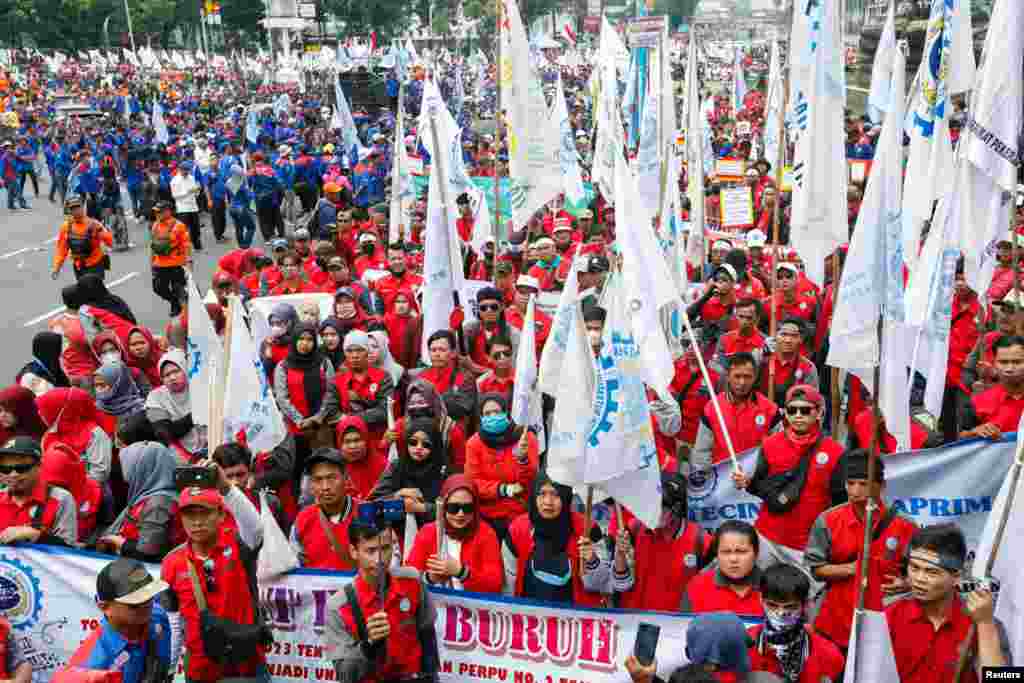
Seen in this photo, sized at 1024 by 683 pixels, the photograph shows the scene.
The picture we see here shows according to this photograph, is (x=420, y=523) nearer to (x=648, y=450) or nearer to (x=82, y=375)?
(x=648, y=450)

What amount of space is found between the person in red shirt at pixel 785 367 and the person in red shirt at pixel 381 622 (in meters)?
3.24

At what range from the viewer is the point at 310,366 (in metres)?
7.16

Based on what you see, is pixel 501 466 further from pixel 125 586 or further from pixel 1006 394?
pixel 1006 394

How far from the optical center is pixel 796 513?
5266 millimetres

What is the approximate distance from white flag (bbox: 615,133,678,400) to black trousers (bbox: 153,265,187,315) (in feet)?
26.2

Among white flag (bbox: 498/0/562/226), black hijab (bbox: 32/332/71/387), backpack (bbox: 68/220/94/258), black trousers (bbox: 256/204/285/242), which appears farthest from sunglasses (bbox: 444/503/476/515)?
black trousers (bbox: 256/204/285/242)

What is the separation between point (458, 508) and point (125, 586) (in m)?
1.48

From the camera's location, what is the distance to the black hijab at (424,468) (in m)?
5.80

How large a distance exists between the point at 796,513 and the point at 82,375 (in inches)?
201

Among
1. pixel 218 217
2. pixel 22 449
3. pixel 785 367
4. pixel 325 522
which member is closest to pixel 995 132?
pixel 785 367

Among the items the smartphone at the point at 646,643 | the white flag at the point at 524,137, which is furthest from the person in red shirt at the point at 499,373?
the smartphone at the point at 646,643

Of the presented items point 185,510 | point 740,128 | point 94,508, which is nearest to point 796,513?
point 185,510

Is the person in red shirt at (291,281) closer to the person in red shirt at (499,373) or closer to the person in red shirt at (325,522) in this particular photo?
the person in red shirt at (499,373)

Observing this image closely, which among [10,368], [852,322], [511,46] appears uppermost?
[511,46]
